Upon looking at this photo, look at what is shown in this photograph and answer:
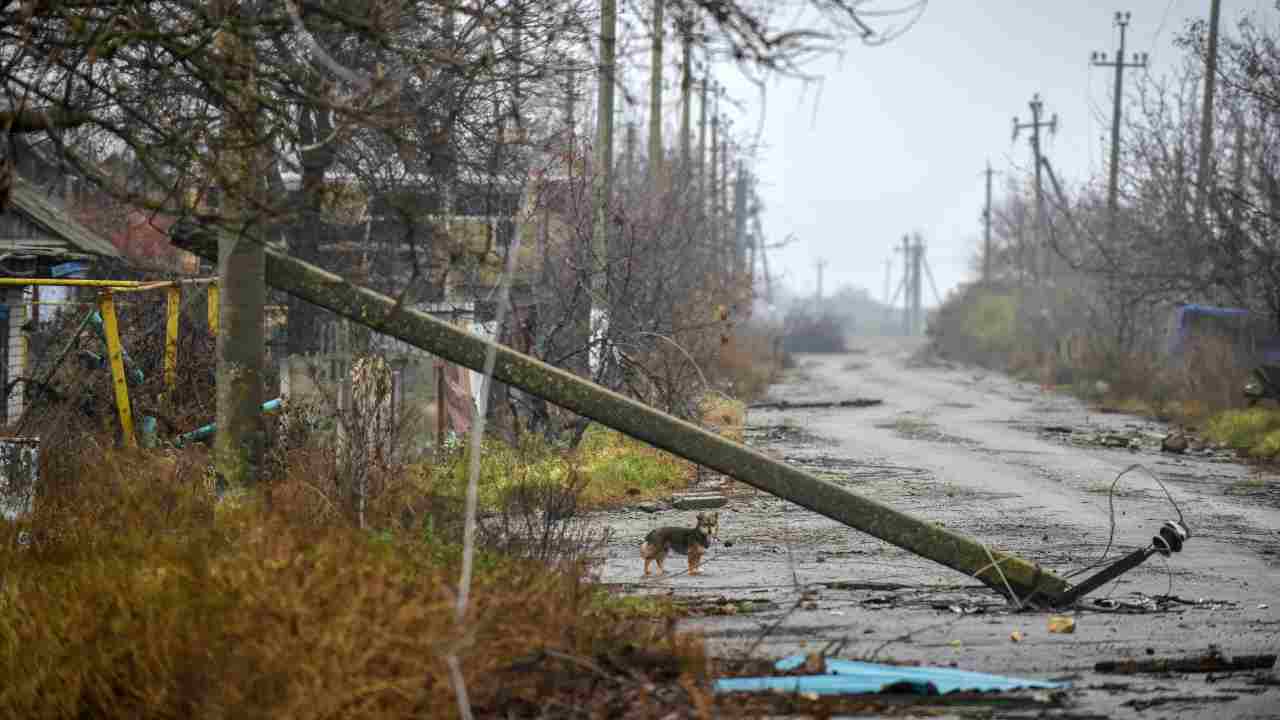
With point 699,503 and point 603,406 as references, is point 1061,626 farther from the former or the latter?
point 699,503

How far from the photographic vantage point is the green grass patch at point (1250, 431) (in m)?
22.2

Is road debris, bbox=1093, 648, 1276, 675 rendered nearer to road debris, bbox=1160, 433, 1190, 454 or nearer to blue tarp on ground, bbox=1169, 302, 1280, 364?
road debris, bbox=1160, 433, 1190, 454

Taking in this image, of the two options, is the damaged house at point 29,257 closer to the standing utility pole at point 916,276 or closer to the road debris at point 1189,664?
the road debris at point 1189,664

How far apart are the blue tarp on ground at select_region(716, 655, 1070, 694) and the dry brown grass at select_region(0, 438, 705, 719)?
0.93 feet

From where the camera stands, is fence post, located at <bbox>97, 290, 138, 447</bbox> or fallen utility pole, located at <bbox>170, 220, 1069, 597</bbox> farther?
fence post, located at <bbox>97, 290, 138, 447</bbox>

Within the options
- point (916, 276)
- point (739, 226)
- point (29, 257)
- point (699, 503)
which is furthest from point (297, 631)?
point (916, 276)

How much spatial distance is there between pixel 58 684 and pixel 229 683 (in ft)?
3.84

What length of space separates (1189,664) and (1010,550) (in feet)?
14.8

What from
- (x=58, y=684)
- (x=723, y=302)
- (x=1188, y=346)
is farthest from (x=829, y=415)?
(x=58, y=684)

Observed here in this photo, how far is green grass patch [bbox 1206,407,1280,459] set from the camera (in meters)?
22.2

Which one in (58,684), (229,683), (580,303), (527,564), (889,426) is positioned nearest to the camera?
(229,683)

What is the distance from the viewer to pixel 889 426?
27703 millimetres

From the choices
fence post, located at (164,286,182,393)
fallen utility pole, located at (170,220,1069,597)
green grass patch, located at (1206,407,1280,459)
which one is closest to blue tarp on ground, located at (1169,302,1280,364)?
green grass patch, located at (1206,407,1280,459)

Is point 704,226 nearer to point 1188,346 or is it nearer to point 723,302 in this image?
point 723,302
